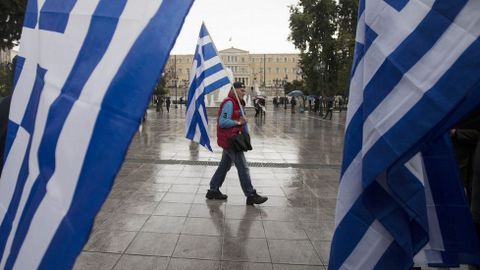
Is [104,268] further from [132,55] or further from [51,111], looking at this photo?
[132,55]

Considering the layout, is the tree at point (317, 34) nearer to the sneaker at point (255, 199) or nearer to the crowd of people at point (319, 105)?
the crowd of people at point (319, 105)

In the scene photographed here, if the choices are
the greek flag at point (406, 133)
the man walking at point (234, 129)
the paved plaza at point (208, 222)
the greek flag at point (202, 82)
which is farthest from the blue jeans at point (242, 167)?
the greek flag at point (406, 133)

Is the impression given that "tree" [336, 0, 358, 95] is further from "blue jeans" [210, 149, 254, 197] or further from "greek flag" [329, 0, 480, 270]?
"greek flag" [329, 0, 480, 270]

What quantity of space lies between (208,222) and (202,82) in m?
3.85

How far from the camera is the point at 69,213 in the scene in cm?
117

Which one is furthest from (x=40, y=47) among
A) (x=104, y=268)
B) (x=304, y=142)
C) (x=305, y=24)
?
(x=305, y=24)

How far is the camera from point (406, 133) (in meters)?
Result: 1.75

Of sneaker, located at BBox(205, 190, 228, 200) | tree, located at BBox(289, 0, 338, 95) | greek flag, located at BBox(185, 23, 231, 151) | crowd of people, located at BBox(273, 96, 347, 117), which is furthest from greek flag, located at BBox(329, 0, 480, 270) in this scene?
tree, located at BBox(289, 0, 338, 95)

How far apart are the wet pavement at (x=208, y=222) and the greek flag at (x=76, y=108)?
8.77ft

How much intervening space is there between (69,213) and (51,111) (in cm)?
34

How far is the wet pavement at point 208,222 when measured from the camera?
4.01 metres

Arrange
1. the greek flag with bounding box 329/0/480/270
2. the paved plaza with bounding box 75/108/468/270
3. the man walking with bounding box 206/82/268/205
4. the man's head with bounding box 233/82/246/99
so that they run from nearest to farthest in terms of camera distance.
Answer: the greek flag with bounding box 329/0/480/270 < the paved plaza with bounding box 75/108/468/270 < the man walking with bounding box 206/82/268/205 < the man's head with bounding box 233/82/246/99

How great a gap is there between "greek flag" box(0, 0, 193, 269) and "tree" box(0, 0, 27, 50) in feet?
64.8

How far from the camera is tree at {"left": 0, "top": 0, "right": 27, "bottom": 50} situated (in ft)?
60.0
